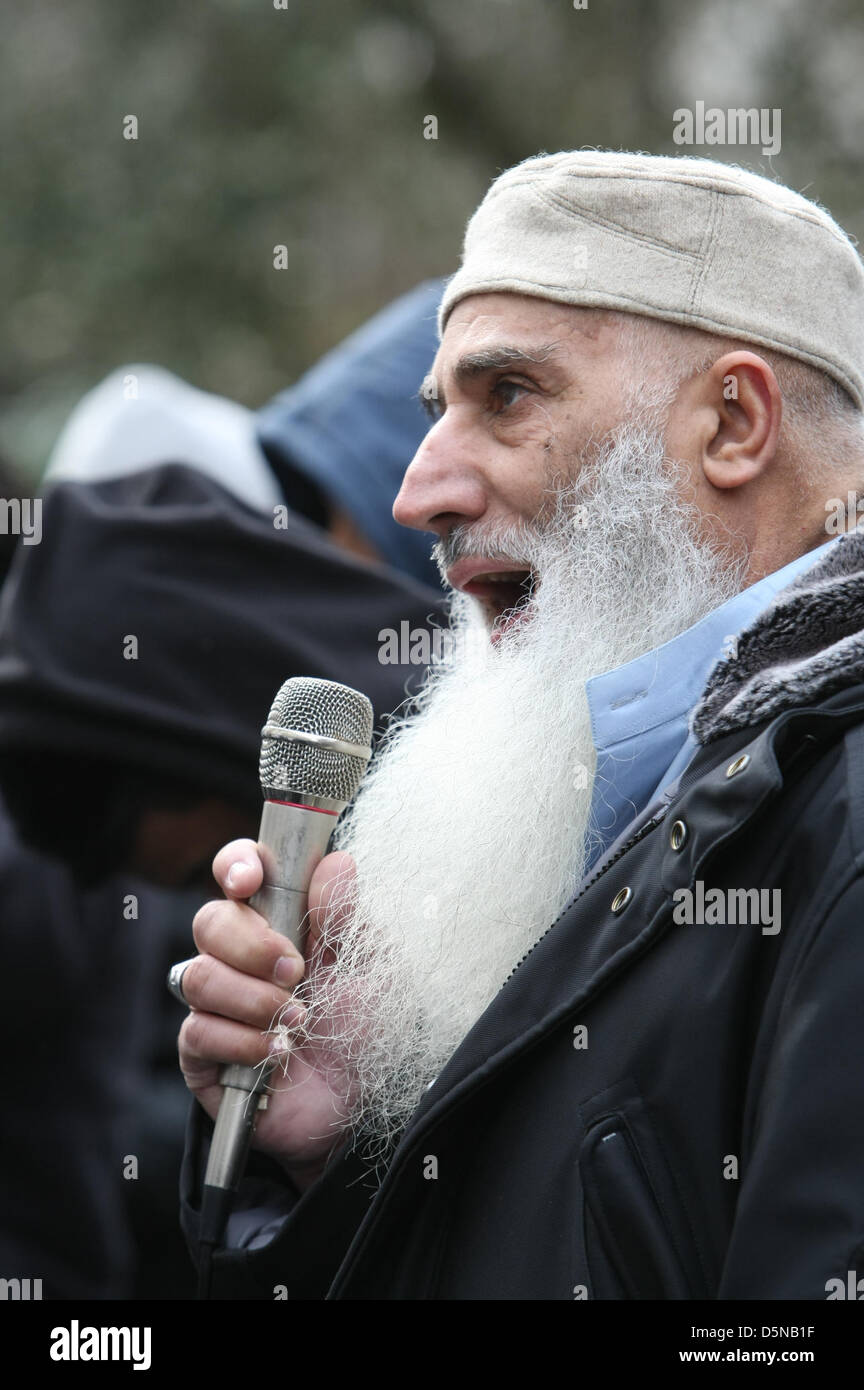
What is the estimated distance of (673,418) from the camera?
238 centimetres

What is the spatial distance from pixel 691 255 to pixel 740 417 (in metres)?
0.28

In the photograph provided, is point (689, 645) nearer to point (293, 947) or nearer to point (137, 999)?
point (293, 947)

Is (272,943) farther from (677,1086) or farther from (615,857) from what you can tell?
(677,1086)

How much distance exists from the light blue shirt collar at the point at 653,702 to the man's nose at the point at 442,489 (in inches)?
14.6

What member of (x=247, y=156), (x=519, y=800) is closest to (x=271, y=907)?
(x=519, y=800)

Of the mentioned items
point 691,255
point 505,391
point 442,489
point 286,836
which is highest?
point 691,255

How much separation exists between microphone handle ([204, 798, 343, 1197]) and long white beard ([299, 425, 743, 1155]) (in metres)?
0.12

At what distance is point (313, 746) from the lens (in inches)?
92.7

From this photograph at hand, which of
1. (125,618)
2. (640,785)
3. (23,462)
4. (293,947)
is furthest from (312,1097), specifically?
(23,462)

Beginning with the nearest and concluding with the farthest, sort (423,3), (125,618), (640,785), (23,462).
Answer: (640,785)
(125,618)
(23,462)
(423,3)

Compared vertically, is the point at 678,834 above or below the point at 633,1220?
above

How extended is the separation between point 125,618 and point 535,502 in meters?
1.95

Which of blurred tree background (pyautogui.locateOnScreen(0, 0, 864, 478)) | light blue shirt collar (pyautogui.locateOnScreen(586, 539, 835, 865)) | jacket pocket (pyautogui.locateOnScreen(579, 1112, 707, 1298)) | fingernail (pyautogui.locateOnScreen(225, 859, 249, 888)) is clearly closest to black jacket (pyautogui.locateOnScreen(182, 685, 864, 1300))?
jacket pocket (pyautogui.locateOnScreen(579, 1112, 707, 1298))

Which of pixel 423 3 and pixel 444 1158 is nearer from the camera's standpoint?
pixel 444 1158
